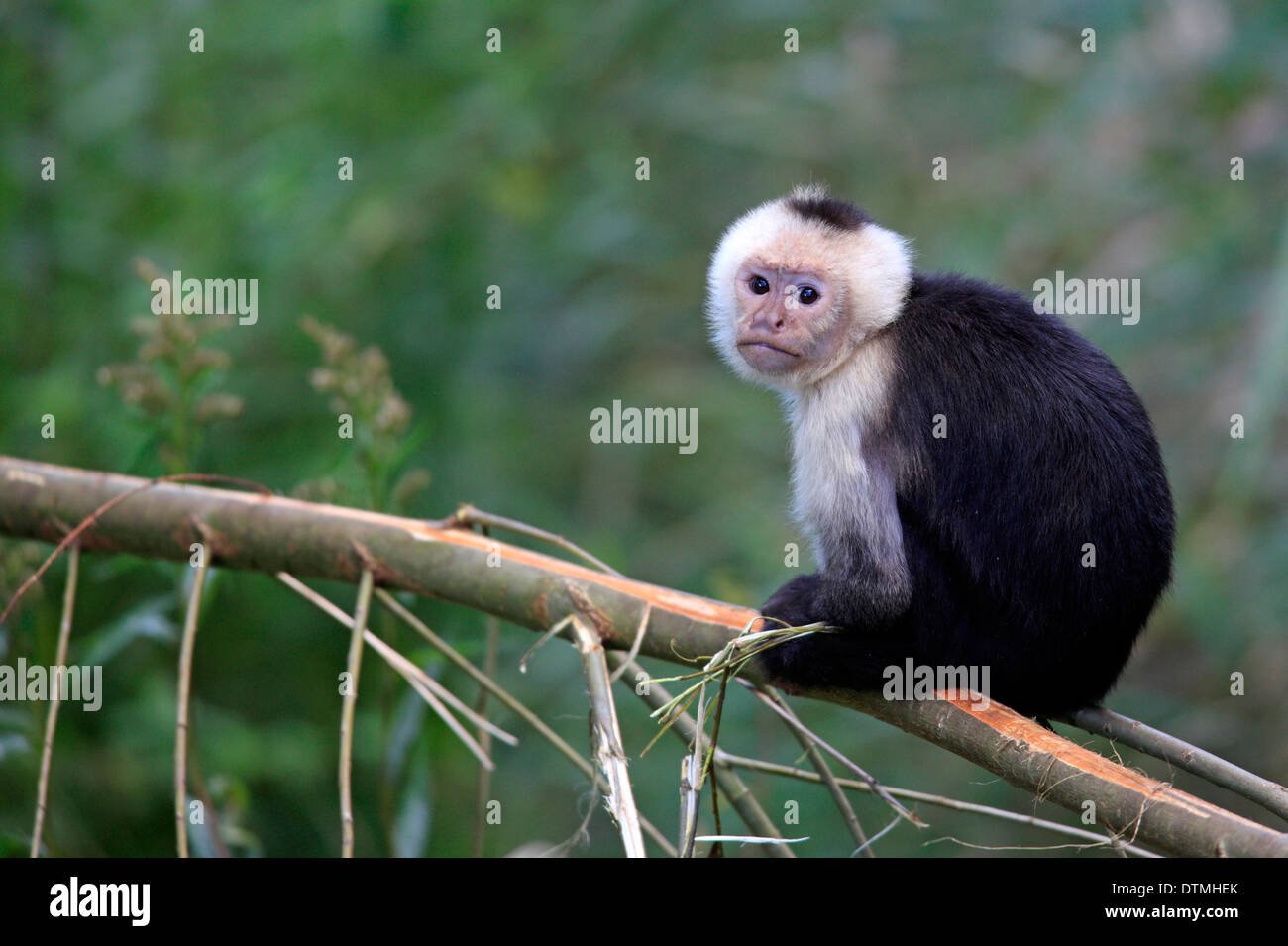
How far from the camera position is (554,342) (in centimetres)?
924

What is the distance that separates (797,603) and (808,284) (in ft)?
3.73

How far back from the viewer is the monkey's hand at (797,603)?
3864 millimetres

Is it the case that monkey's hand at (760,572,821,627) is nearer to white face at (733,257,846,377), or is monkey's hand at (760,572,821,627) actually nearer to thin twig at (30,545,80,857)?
white face at (733,257,846,377)

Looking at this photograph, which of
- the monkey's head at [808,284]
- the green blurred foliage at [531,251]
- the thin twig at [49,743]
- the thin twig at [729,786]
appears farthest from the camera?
the green blurred foliage at [531,251]

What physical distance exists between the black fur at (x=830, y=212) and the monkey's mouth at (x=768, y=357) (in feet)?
1.67

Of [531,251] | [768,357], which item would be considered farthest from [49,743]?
[531,251]

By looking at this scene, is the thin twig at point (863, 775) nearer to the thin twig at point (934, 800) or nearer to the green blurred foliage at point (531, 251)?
the thin twig at point (934, 800)

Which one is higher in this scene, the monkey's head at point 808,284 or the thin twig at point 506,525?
the monkey's head at point 808,284

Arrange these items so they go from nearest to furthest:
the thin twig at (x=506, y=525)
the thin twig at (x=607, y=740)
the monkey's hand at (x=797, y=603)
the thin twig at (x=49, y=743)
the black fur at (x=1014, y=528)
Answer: the thin twig at (x=607, y=740) → the thin twig at (x=49, y=743) → the thin twig at (x=506, y=525) → the black fur at (x=1014, y=528) → the monkey's hand at (x=797, y=603)

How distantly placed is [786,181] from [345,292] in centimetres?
365

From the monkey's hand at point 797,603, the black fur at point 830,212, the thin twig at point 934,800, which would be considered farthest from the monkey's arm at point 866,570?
the black fur at point 830,212

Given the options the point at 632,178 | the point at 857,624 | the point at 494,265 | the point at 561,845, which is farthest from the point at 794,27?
the point at 561,845

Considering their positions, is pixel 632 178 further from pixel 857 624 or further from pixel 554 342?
pixel 857 624
